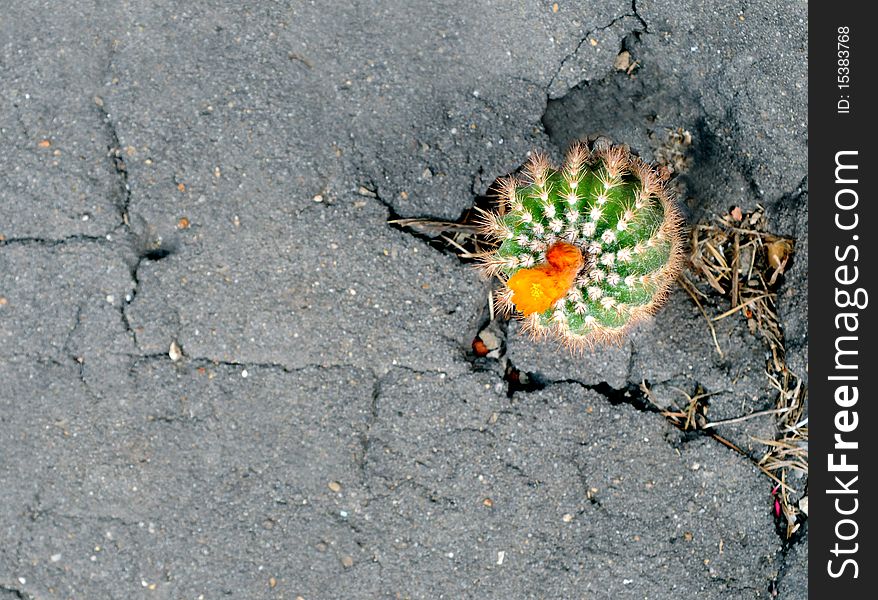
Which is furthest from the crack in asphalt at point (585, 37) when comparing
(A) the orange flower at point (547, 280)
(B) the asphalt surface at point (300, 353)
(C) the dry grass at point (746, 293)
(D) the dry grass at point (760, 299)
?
(A) the orange flower at point (547, 280)

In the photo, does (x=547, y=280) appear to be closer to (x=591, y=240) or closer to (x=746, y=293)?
(x=591, y=240)

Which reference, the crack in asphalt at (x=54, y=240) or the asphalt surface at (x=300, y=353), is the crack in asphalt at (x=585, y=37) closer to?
the asphalt surface at (x=300, y=353)

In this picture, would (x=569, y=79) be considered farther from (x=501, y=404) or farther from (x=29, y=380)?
(x=29, y=380)

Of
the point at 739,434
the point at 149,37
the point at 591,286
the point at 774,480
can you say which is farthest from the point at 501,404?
the point at 149,37

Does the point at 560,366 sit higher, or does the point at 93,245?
the point at 93,245

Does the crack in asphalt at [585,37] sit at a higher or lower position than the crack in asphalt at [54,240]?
higher

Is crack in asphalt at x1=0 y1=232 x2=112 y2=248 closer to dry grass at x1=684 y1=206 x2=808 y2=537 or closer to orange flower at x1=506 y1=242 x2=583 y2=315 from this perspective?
orange flower at x1=506 y1=242 x2=583 y2=315
